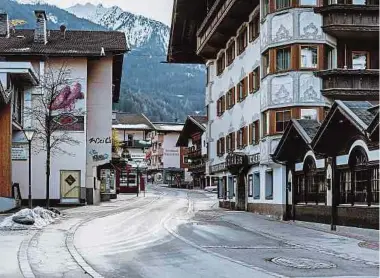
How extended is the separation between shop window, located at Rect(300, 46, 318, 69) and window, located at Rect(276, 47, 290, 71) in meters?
0.73

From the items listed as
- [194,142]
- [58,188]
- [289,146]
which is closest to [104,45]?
[58,188]

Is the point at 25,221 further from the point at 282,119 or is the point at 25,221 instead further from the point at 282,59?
the point at 282,59

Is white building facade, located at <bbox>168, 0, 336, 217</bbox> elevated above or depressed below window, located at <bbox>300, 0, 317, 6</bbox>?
below

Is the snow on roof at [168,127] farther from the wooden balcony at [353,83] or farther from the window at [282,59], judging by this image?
the wooden balcony at [353,83]

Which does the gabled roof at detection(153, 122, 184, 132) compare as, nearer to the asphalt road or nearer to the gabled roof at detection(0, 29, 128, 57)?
the gabled roof at detection(0, 29, 128, 57)

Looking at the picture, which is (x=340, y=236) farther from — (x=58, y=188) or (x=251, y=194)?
(x=58, y=188)

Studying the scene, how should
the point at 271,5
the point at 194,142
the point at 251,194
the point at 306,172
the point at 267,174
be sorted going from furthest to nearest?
1. the point at 194,142
2. the point at 251,194
3. the point at 267,174
4. the point at 271,5
5. the point at 306,172

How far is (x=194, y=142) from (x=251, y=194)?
190 ft

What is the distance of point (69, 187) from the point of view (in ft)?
158

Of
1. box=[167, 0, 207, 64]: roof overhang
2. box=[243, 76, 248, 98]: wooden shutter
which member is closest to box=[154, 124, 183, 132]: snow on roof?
box=[167, 0, 207, 64]: roof overhang

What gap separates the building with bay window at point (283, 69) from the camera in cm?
3250

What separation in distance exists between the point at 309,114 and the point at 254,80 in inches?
238

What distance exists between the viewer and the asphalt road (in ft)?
46.3

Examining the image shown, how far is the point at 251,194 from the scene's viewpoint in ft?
134
